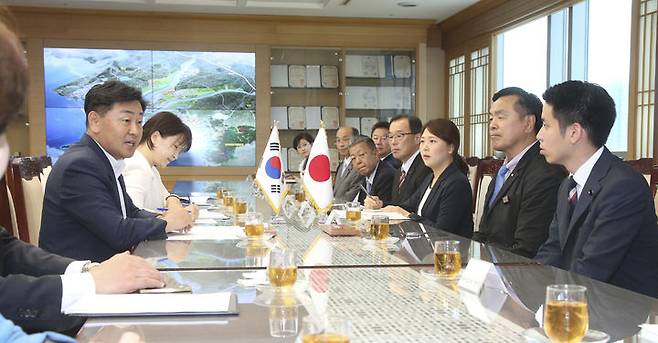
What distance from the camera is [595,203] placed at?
2025 millimetres

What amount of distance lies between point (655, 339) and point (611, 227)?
95cm

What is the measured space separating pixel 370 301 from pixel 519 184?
1600mm

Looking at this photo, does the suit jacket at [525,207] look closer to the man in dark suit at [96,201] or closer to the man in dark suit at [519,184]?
the man in dark suit at [519,184]

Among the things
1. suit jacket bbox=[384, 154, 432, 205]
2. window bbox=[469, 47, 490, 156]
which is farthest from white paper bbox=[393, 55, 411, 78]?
suit jacket bbox=[384, 154, 432, 205]

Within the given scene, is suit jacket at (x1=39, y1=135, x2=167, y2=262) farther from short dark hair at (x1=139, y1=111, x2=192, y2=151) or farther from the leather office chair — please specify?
short dark hair at (x1=139, y1=111, x2=192, y2=151)

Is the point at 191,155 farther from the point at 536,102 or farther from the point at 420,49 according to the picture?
the point at 536,102

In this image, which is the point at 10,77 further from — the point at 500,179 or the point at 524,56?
the point at 524,56

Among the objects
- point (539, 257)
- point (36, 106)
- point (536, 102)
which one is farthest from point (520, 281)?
point (36, 106)

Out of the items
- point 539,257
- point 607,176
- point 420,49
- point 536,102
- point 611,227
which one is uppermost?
point 420,49

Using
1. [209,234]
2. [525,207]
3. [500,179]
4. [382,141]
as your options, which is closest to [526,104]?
[500,179]

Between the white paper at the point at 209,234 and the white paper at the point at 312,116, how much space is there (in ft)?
17.3

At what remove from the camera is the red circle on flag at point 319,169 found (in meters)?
3.10

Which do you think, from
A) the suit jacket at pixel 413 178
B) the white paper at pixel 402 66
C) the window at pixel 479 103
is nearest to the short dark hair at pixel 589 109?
the suit jacket at pixel 413 178

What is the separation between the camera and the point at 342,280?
1.58 m
